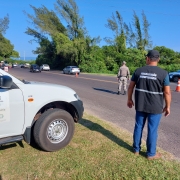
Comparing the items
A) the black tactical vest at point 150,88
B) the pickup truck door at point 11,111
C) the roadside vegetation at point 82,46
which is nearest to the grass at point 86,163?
the pickup truck door at point 11,111

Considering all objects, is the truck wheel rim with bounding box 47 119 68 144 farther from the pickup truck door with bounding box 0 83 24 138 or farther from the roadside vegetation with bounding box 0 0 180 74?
the roadside vegetation with bounding box 0 0 180 74

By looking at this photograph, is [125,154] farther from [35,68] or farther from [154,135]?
[35,68]

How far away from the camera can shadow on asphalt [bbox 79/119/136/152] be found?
407 cm

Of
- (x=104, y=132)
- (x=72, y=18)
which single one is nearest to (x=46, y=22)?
(x=72, y=18)

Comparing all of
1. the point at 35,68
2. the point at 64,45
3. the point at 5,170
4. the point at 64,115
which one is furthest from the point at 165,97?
the point at 64,45

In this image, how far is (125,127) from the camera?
5434mm

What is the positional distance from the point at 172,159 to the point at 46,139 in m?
2.21

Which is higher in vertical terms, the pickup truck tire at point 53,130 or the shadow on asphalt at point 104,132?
the pickup truck tire at point 53,130

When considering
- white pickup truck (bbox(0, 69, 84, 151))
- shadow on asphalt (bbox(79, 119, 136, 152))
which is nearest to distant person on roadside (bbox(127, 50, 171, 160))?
shadow on asphalt (bbox(79, 119, 136, 152))

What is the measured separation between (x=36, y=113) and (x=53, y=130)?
47cm

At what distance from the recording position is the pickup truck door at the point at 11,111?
3146 millimetres

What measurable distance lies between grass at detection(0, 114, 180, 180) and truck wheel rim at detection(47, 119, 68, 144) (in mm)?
229

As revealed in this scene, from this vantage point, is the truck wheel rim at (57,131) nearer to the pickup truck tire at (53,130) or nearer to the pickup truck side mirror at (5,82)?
the pickup truck tire at (53,130)

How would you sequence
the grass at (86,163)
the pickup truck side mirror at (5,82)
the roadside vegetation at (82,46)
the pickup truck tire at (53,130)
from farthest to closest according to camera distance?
the roadside vegetation at (82,46) → the pickup truck tire at (53,130) → the grass at (86,163) → the pickup truck side mirror at (5,82)
